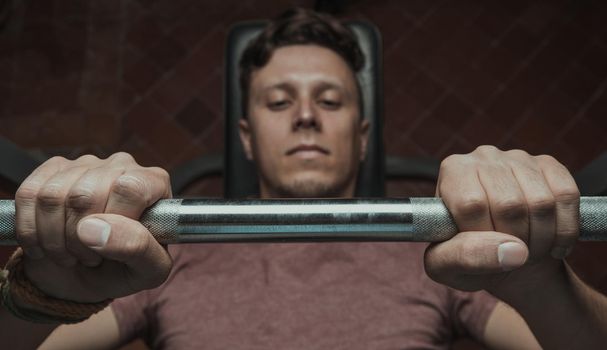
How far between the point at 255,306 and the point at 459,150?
1.10 m

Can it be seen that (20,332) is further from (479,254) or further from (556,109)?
(556,109)

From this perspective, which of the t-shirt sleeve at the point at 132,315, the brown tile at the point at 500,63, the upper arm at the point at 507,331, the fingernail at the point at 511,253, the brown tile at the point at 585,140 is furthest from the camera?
the brown tile at the point at 500,63

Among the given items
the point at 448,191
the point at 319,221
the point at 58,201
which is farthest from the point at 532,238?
the point at 58,201

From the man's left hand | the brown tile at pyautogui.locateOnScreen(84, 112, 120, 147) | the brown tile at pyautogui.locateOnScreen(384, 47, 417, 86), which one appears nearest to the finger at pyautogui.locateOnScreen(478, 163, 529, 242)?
the man's left hand

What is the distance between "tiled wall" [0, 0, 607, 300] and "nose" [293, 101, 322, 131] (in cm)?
69

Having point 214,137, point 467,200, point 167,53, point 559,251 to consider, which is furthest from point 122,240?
point 167,53

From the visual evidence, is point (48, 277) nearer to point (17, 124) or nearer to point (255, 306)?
point (255, 306)

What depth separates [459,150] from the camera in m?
1.70

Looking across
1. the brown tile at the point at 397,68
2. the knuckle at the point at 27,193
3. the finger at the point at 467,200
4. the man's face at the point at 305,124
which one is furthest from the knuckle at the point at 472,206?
the brown tile at the point at 397,68

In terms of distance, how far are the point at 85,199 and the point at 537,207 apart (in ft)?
1.30

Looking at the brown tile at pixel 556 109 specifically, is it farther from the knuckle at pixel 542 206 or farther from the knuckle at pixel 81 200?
the knuckle at pixel 81 200

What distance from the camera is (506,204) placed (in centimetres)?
43

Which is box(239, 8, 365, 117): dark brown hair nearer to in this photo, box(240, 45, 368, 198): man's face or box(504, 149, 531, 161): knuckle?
box(240, 45, 368, 198): man's face

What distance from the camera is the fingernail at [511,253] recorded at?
0.42m
